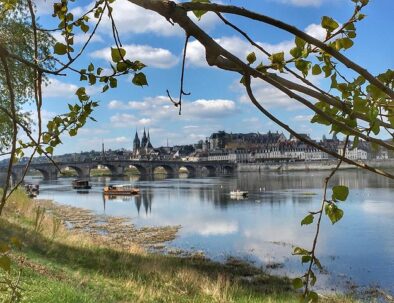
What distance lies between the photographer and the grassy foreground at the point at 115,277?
8578mm

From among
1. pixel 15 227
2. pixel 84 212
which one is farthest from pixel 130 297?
pixel 84 212

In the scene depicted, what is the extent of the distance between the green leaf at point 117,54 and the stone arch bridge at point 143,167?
10340 cm

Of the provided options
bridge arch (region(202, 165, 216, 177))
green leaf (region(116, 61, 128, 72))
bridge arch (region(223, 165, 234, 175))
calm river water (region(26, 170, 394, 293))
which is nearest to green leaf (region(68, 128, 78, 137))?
green leaf (region(116, 61, 128, 72))

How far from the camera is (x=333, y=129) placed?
1.44 metres

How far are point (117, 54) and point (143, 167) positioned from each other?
419ft

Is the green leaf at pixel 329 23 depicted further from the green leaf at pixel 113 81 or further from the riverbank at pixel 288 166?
the riverbank at pixel 288 166

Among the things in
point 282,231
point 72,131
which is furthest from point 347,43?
point 282,231

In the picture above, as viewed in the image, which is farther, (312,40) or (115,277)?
(115,277)

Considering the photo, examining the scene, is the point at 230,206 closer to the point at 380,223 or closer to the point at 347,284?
the point at 380,223

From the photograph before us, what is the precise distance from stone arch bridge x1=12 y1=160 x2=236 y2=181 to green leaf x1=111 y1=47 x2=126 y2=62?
10340cm

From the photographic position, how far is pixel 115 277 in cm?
1349

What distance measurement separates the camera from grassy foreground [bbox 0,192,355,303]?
858cm

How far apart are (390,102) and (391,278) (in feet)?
63.7

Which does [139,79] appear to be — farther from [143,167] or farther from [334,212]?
[143,167]
